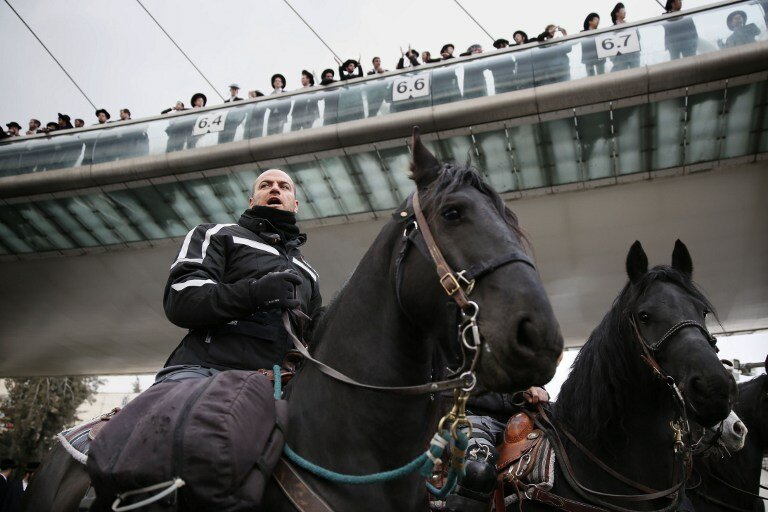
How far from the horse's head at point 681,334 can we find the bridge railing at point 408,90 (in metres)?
11.9

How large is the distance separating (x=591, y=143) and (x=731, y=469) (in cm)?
1265

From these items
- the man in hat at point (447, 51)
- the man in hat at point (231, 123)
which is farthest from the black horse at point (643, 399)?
Result: the man in hat at point (231, 123)

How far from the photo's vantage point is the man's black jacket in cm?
280

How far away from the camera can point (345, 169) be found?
718 inches

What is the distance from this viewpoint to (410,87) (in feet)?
53.8

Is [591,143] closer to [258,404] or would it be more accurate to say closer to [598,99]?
[598,99]

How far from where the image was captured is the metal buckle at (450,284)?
6.55 ft

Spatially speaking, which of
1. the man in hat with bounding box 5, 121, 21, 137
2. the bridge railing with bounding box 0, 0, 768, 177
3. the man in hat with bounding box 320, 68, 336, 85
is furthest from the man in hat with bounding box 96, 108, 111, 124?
the man in hat with bounding box 320, 68, 336, 85

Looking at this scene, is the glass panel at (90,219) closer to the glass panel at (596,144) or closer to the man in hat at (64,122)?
the man in hat at (64,122)

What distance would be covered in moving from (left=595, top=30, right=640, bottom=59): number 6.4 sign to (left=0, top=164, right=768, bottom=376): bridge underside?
437cm

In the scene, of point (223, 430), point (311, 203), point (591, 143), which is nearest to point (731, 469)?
point (223, 430)

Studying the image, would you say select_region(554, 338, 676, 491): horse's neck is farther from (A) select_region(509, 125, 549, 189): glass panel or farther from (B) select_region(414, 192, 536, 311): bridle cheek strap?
(A) select_region(509, 125, 549, 189): glass panel

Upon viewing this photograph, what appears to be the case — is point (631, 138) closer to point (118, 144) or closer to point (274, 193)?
point (274, 193)

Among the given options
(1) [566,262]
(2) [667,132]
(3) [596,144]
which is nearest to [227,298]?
(3) [596,144]
